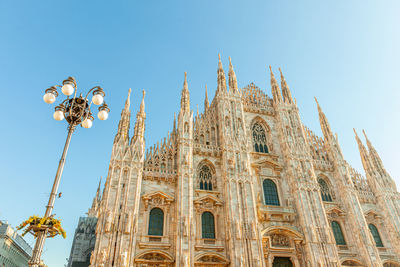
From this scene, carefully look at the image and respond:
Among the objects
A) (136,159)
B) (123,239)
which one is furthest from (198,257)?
(136,159)

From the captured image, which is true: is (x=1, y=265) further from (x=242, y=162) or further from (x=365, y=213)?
(x=365, y=213)

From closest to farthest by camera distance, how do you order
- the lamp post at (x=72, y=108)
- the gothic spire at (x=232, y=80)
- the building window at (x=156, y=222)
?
the lamp post at (x=72, y=108)
the building window at (x=156, y=222)
the gothic spire at (x=232, y=80)

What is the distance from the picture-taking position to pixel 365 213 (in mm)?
27219

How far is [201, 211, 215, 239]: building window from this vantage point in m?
21.8

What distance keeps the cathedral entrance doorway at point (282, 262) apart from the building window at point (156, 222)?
9643 millimetres

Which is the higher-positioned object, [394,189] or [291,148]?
[291,148]

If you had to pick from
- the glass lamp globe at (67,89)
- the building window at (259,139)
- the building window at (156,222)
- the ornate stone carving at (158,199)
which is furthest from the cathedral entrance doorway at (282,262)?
the glass lamp globe at (67,89)

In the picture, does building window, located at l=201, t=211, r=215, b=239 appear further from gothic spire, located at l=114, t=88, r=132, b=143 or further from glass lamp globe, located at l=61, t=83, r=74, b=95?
glass lamp globe, located at l=61, t=83, r=74, b=95

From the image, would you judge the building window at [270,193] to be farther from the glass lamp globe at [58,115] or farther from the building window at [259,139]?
the glass lamp globe at [58,115]

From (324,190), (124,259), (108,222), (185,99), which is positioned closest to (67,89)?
(108,222)

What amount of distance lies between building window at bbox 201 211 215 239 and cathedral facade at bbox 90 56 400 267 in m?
0.08

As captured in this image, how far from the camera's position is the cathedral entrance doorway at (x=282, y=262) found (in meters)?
22.5

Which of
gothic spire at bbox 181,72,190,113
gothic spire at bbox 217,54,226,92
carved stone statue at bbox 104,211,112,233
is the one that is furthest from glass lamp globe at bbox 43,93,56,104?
gothic spire at bbox 217,54,226,92

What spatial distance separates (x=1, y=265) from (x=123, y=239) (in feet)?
110
